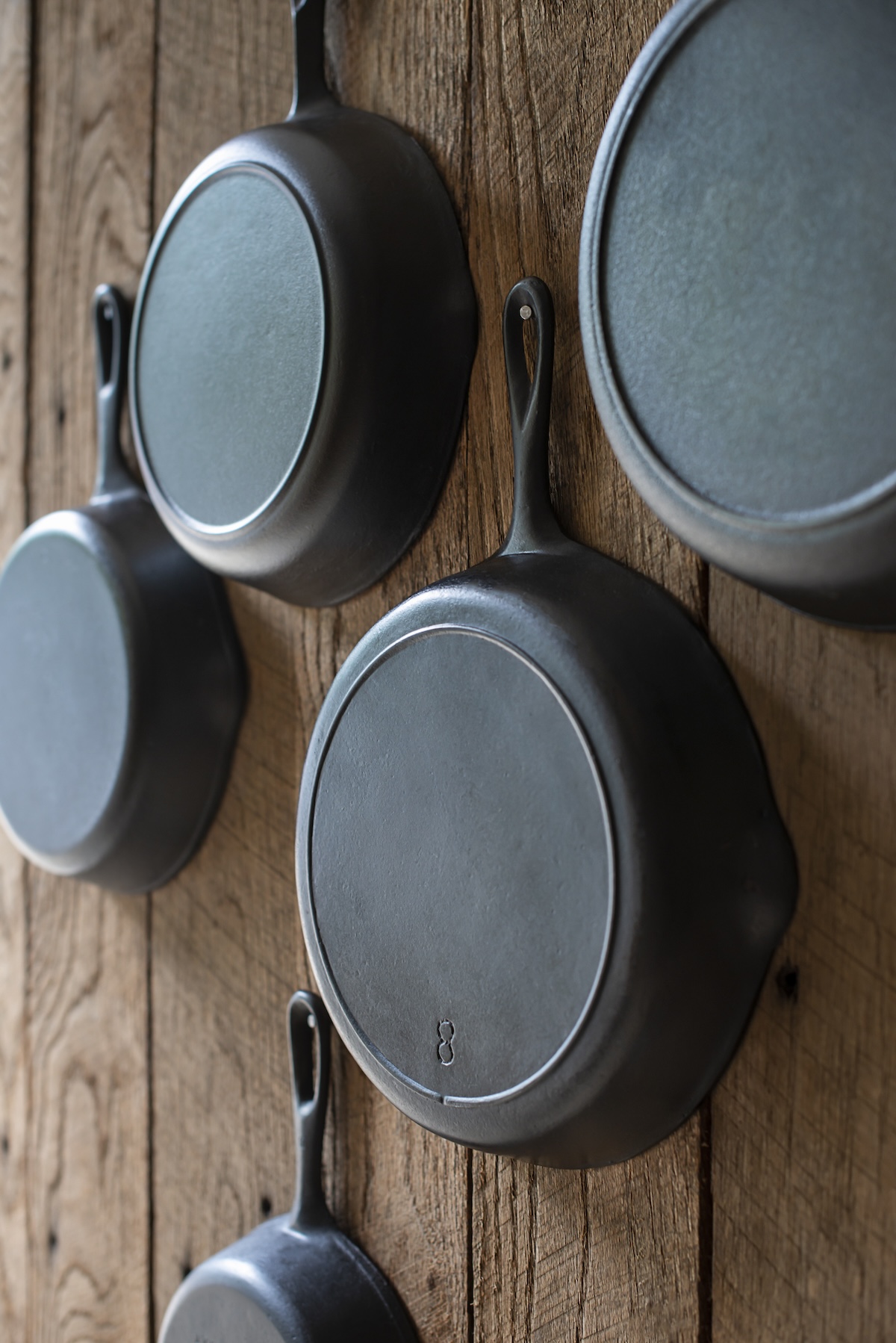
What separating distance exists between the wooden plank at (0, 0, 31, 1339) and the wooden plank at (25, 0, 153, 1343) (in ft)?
0.05

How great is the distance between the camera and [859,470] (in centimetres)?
34

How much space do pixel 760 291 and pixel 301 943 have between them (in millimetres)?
423

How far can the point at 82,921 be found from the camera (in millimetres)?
816

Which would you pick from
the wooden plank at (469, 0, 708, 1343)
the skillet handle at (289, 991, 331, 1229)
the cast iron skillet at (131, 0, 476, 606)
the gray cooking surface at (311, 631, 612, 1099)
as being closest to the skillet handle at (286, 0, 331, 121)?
the cast iron skillet at (131, 0, 476, 606)

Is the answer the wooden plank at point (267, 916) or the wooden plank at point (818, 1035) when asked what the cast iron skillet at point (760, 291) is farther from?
the wooden plank at point (267, 916)

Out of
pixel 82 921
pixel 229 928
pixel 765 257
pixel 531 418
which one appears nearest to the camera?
pixel 765 257

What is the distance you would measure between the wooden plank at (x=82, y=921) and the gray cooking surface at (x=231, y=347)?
164mm

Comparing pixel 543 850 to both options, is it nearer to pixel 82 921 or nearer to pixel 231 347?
pixel 231 347

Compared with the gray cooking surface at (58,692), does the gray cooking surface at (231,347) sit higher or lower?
higher

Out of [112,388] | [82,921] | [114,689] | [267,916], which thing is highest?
[112,388]

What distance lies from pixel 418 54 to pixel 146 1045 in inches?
24.1

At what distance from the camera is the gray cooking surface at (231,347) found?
54 centimetres

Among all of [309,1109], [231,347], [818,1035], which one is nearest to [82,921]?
[309,1109]

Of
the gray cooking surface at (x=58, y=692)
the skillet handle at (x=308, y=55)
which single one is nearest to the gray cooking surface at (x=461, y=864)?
the gray cooking surface at (x=58, y=692)
